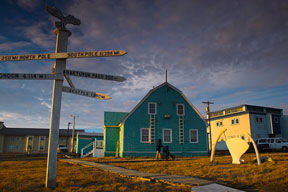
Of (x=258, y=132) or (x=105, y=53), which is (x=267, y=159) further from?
(x=258, y=132)

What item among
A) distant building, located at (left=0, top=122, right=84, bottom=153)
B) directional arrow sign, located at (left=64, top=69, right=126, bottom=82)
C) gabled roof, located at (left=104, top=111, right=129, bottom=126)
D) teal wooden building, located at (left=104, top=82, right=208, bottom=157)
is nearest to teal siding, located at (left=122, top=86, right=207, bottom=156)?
teal wooden building, located at (left=104, top=82, right=208, bottom=157)

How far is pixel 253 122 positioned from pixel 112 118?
86.5 feet

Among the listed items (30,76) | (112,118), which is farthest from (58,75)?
(112,118)

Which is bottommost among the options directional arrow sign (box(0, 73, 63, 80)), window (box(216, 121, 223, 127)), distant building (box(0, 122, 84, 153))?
distant building (box(0, 122, 84, 153))

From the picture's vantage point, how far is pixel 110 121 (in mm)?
27750

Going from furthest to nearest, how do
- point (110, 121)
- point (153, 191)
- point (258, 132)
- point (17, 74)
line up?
point (258, 132) → point (110, 121) → point (17, 74) → point (153, 191)

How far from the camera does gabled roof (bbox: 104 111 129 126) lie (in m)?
27.4

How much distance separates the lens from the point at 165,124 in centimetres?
2502

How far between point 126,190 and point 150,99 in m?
18.4

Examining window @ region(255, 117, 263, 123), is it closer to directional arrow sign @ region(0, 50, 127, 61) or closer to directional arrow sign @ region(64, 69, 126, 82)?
directional arrow sign @ region(64, 69, 126, 82)

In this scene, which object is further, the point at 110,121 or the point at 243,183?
the point at 110,121

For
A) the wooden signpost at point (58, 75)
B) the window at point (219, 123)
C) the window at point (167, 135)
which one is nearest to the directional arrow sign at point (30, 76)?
the wooden signpost at point (58, 75)

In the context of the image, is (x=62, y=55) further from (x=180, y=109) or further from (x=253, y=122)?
(x=253, y=122)

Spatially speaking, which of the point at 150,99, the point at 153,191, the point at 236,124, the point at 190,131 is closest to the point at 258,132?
the point at 236,124
